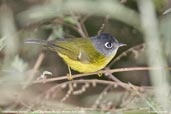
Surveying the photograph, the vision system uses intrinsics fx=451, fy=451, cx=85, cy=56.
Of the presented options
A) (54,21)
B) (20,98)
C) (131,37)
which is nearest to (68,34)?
(54,21)

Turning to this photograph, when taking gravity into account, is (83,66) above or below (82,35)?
below

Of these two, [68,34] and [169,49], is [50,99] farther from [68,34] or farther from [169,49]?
[169,49]

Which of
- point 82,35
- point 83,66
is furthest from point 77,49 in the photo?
point 82,35

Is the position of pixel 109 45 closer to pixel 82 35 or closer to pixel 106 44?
pixel 106 44

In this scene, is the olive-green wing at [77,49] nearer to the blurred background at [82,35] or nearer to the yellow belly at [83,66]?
the yellow belly at [83,66]

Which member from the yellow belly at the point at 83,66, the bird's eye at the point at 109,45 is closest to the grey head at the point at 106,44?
the bird's eye at the point at 109,45

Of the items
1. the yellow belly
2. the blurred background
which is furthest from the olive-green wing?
the blurred background
